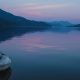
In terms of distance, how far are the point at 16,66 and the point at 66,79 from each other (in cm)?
583

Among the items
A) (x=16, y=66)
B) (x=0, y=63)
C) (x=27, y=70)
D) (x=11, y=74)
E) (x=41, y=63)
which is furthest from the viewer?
(x=41, y=63)

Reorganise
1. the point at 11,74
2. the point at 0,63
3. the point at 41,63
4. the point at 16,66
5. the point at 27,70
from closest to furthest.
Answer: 1. the point at 0,63
2. the point at 11,74
3. the point at 27,70
4. the point at 16,66
5. the point at 41,63

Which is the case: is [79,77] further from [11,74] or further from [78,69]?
[11,74]

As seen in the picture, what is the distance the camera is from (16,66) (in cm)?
2005

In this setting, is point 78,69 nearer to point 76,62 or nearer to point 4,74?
point 76,62

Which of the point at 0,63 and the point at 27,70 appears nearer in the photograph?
the point at 0,63

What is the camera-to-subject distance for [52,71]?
1836cm

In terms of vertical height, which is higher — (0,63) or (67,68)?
(0,63)

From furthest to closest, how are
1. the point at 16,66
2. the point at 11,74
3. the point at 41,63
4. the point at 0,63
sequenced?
the point at 41,63 < the point at 16,66 < the point at 11,74 < the point at 0,63

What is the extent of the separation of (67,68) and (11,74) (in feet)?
17.9

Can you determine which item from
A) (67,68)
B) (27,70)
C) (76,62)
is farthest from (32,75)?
(76,62)

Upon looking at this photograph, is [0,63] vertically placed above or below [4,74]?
above

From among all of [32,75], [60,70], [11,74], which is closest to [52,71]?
[60,70]

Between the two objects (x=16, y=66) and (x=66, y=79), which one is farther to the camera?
(x=16, y=66)
